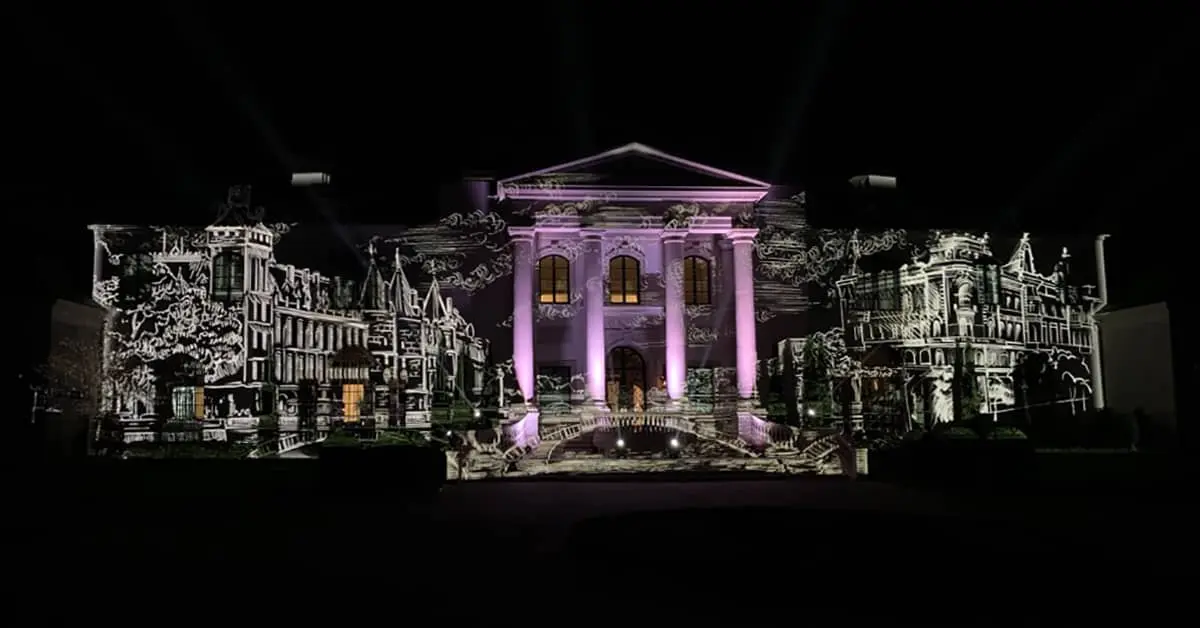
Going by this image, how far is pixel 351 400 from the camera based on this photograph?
82.2 ft

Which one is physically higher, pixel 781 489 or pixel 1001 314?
pixel 1001 314

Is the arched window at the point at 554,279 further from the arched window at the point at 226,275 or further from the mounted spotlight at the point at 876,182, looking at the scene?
the mounted spotlight at the point at 876,182

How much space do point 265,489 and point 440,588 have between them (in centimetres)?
1069

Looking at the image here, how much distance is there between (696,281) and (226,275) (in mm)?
13539

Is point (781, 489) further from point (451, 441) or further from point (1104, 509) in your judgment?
point (451, 441)

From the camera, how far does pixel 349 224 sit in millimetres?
26266

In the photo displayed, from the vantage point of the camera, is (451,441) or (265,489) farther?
(451,441)

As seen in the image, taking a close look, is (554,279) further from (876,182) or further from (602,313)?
(876,182)

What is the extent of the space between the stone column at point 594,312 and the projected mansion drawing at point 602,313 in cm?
6

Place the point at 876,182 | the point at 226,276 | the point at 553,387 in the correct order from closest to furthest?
→ 1. the point at 226,276
2. the point at 553,387
3. the point at 876,182

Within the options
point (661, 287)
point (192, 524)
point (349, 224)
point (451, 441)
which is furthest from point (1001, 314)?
point (192, 524)

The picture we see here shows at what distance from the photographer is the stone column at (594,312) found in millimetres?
26766

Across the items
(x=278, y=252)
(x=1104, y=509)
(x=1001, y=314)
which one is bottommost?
(x=1104, y=509)

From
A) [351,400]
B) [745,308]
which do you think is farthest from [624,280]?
[351,400]
